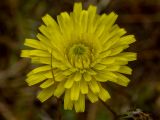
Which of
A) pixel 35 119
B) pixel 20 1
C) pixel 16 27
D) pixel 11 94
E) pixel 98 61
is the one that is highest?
pixel 20 1

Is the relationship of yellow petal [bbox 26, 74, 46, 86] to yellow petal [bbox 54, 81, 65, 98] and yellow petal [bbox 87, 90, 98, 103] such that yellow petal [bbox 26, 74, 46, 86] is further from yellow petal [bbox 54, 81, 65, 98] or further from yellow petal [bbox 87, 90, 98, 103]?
yellow petal [bbox 87, 90, 98, 103]

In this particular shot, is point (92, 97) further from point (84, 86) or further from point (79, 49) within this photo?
point (79, 49)

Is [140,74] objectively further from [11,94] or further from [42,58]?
[42,58]

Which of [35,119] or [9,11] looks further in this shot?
[9,11]

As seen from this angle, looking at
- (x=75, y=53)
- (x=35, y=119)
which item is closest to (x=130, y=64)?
(x=35, y=119)

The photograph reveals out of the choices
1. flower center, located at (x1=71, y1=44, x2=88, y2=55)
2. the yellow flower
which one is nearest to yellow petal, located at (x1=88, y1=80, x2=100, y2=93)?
the yellow flower

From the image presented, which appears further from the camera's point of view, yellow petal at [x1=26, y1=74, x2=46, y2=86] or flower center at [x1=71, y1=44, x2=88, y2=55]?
flower center at [x1=71, y1=44, x2=88, y2=55]
